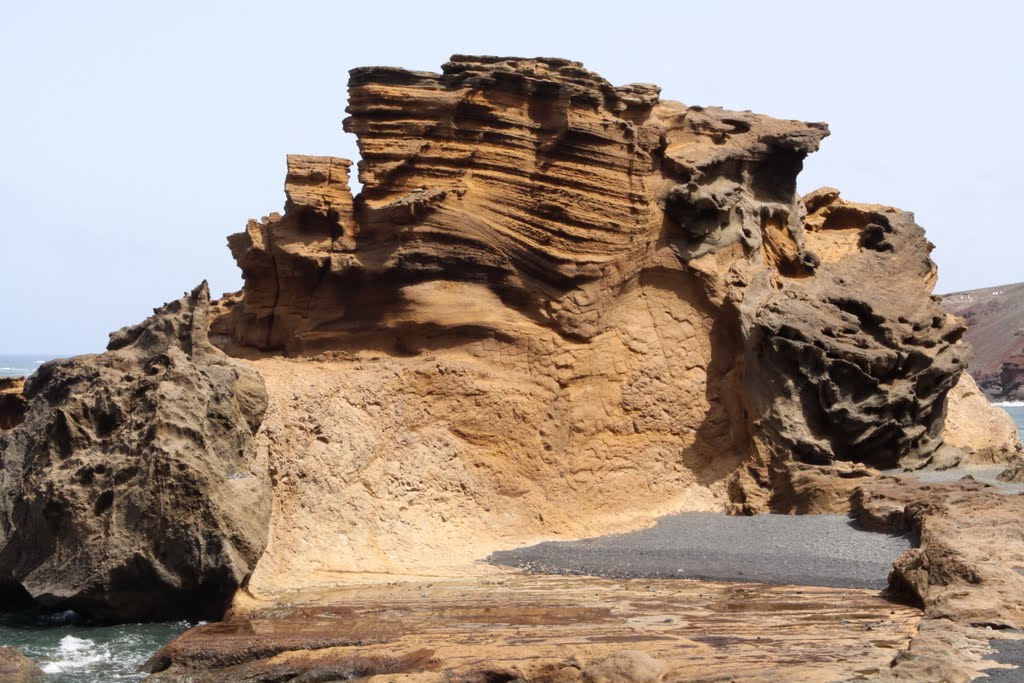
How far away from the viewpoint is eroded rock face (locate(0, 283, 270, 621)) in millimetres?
17297

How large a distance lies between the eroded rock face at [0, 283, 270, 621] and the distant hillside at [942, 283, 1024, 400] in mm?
83147

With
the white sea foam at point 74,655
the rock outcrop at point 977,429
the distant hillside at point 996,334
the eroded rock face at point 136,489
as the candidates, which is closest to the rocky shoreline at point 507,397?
the eroded rock face at point 136,489

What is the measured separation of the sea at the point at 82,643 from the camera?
1539 centimetres

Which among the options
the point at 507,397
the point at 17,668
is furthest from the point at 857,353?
the point at 17,668

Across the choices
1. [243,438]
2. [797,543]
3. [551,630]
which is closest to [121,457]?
[243,438]

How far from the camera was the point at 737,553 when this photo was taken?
20.1 meters

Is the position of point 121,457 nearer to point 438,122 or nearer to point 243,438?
point 243,438

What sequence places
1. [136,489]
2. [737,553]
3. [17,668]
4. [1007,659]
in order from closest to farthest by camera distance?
[1007,659] → [17,668] → [136,489] → [737,553]

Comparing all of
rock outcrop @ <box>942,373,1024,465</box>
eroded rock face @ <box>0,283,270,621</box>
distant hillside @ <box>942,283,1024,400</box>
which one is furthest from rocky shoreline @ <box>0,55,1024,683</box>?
distant hillside @ <box>942,283,1024,400</box>

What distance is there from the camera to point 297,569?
19.0 meters

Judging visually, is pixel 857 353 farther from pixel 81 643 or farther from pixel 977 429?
pixel 81 643

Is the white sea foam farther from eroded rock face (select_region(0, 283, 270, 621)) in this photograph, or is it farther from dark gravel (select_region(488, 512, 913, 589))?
dark gravel (select_region(488, 512, 913, 589))

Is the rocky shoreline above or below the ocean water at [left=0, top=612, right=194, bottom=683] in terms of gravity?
above

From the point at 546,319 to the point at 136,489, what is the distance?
7.29m
